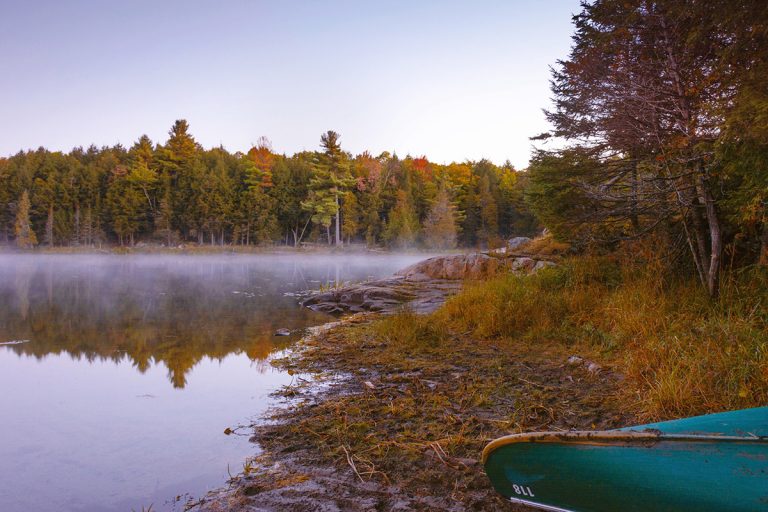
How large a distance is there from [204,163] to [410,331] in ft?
212

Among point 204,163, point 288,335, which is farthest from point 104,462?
point 204,163

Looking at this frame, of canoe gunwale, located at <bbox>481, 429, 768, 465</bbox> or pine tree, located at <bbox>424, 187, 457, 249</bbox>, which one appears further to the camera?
pine tree, located at <bbox>424, 187, 457, 249</bbox>

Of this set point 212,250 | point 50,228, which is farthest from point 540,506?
point 50,228

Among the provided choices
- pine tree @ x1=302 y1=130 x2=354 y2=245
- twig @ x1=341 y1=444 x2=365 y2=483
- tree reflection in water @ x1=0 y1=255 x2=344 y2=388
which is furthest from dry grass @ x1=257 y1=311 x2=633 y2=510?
pine tree @ x1=302 y1=130 x2=354 y2=245

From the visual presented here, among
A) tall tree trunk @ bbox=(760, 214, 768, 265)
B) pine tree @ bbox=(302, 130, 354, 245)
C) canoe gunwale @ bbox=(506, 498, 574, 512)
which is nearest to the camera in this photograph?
canoe gunwale @ bbox=(506, 498, 574, 512)

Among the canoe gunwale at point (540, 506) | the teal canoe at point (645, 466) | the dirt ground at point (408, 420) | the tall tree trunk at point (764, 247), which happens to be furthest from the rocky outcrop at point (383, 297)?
the teal canoe at point (645, 466)

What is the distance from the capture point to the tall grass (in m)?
3.77

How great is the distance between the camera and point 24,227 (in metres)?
57.9

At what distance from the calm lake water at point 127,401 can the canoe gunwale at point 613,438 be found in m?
2.21

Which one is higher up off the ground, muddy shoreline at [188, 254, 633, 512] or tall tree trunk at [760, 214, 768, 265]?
Result: tall tree trunk at [760, 214, 768, 265]

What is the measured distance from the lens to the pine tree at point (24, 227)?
57.6 meters

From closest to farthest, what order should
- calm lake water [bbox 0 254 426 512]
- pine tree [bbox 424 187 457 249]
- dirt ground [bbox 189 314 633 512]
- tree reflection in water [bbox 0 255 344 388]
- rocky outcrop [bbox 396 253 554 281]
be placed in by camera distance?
dirt ground [bbox 189 314 633 512], calm lake water [bbox 0 254 426 512], tree reflection in water [bbox 0 255 344 388], rocky outcrop [bbox 396 253 554 281], pine tree [bbox 424 187 457 249]

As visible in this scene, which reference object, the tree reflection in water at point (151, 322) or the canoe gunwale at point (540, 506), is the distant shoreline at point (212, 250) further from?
the canoe gunwale at point (540, 506)

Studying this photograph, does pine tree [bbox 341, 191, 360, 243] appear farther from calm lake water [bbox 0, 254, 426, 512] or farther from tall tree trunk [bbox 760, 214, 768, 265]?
tall tree trunk [bbox 760, 214, 768, 265]
